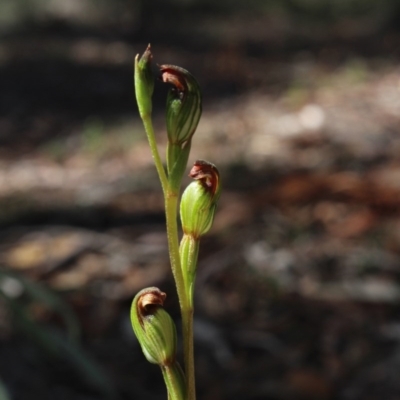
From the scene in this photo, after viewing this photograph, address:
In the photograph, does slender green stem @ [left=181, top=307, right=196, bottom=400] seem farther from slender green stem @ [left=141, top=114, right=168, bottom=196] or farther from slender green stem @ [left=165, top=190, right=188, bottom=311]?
slender green stem @ [left=141, top=114, right=168, bottom=196]

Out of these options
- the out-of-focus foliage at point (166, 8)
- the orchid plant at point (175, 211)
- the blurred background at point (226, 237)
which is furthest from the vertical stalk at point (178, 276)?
the out-of-focus foliage at point (166, 8)

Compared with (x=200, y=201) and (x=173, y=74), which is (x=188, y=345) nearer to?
(x=200, y=201)

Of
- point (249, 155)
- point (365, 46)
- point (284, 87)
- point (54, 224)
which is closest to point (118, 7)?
point (365, 46)

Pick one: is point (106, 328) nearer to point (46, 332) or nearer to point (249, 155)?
point (46, 332)

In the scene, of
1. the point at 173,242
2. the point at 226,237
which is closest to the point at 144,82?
the point at 173,242

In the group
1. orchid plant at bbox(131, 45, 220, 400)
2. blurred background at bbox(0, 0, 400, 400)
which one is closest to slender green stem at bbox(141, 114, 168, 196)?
orchid plant at bbox(131, 45, 220, 400)

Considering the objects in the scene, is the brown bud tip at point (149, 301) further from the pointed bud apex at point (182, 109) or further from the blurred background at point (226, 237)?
the blurred background at point (226, 237)

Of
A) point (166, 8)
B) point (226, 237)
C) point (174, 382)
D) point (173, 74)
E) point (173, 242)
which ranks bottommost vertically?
point (166, 8)
